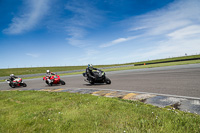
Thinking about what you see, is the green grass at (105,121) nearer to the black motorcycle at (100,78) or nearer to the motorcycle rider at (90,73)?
the black motorcycle at (100,78)

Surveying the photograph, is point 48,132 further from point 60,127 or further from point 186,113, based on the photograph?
point 186,113

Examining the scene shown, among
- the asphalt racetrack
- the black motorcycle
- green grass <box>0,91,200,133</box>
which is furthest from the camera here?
the black motorcycle

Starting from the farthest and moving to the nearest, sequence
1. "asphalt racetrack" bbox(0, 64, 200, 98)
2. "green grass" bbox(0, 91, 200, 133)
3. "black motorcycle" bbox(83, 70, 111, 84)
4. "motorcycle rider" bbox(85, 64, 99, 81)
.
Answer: "motorcycle rider" bbox(85, 64, 99, 81), "black motorcycle" bbox(83, 70, 111, 84), "asphalt racetrack" bbox(0, 64, 200, 98), "green grass" bbox(0, 91, 200, 133)

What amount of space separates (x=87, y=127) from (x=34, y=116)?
1963 millimetres

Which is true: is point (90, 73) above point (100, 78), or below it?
above

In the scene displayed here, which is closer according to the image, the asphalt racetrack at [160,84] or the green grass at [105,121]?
the green grass at [105,121]

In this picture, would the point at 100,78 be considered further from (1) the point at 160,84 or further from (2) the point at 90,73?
(1) the point at 160,84

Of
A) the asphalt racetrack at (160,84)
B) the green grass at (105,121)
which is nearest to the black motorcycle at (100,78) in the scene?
the asphalt racetrack at (160,84)

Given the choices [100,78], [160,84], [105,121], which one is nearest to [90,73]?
[100,78]

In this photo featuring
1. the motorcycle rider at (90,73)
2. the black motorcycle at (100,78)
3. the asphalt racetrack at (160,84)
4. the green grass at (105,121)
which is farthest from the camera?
the motorcycle rider at (90,73)

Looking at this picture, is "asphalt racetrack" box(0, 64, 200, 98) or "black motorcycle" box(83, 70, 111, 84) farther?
"black motorcycle" box(83, 70, 111, 84)

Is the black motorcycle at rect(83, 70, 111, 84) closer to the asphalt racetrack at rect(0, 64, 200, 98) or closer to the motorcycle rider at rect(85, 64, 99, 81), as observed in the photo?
the motorcycle rider at rect(85, 64, 99, 81)

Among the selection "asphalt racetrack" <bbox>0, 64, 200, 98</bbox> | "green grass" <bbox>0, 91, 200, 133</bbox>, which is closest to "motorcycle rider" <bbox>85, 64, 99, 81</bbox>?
"asphalt racetrack" <bbox>0, 64, 200, 98</bbox>

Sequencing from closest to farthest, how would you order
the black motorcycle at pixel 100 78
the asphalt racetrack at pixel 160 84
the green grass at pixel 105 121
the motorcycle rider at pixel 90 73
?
1. the green grass at pixel 105 121
2. the asphalt racetrack at pixel 160 84
3. the black motorcycle at pixel 100 78
4. the motorcycle rider at pixel 90 73
